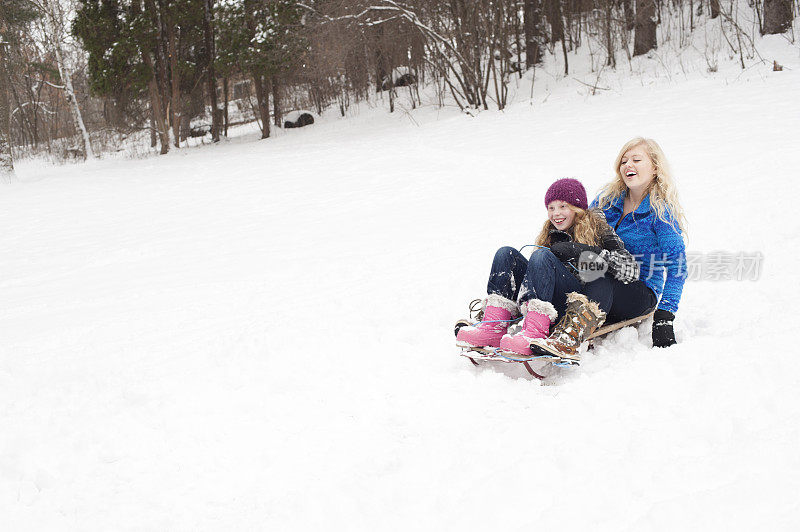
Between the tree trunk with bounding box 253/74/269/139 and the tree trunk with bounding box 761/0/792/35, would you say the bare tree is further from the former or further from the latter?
the tree trunk with bounding box 761/0/792/35

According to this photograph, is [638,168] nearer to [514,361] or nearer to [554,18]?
[514,361]

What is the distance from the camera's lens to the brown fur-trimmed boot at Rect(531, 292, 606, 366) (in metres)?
2.60

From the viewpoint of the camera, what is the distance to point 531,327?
8.80ft

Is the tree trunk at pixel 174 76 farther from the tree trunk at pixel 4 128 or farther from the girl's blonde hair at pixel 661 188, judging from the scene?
the girl's blonde hair at pixel 661 188

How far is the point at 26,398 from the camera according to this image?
114 inches

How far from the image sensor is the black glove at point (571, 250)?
2.79m

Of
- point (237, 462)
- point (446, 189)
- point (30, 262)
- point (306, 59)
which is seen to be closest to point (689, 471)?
point (237, 462)

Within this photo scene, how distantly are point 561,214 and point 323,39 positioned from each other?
36.0ft

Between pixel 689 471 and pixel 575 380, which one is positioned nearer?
pixel 689 471

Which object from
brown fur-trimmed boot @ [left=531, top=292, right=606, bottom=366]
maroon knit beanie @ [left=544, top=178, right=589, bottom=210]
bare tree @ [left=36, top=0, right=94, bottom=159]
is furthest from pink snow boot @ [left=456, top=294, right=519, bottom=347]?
bare tree @ [left=36, top=0, right=94, bottom=159]

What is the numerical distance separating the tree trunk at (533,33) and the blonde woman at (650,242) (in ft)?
43.0

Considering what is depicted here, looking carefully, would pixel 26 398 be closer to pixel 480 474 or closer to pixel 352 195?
pixel 480 474

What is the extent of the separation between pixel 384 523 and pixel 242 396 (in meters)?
1.19

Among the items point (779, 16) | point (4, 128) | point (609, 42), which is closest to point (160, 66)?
point (4, 128)
